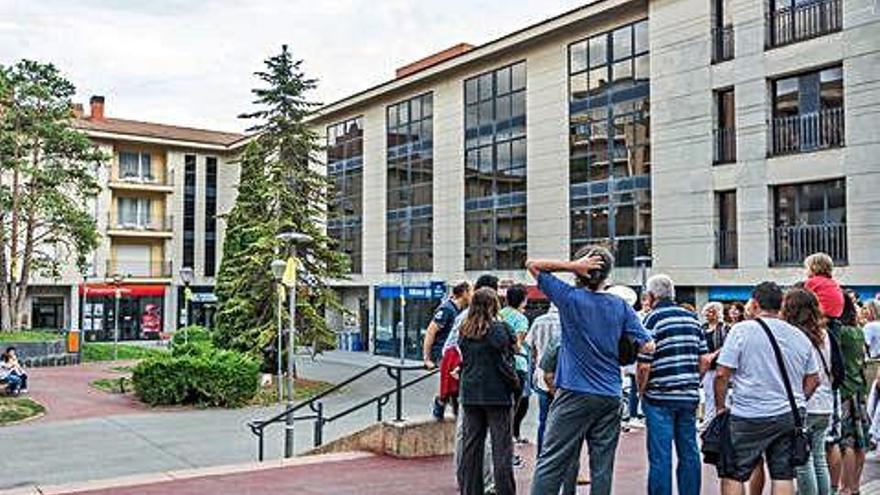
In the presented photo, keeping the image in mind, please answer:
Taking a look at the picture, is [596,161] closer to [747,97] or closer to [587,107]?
[587,107]

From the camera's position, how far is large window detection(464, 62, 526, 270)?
31797 millimetres

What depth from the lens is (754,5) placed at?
22750mm

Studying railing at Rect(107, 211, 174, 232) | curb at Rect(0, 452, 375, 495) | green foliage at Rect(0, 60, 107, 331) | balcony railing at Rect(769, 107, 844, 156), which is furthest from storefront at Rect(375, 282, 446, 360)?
curb at Rect(0, 452, 375, 495)

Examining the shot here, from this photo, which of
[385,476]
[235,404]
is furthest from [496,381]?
[235,404]

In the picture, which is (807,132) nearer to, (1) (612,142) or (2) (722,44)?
(2) (722,44)

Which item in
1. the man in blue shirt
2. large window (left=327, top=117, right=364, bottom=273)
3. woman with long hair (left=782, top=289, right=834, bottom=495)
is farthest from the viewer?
large window (left=327, top=117, right=364, bottom=273)

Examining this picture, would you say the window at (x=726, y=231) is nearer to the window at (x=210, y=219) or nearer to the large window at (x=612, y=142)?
the large window at (x=612, y=142)

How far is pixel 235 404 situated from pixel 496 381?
17.1 m

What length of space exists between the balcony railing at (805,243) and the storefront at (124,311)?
38492mm

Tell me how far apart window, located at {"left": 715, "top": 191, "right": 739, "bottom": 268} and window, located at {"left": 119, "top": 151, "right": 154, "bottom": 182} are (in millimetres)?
38927

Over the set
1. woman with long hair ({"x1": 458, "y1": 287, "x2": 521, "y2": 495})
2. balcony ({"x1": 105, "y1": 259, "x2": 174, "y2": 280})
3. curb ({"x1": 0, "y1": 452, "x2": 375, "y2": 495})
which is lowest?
curb ({"x1": 0, "y1": 452, "x2": 375, "y2": 495})

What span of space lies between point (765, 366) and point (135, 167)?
52.3 metres

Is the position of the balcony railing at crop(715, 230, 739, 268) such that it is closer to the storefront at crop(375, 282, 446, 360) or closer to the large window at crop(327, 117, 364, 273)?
the storefront at crop(375, 282, 446, 360)

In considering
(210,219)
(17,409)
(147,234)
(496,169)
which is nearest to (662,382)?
(17,409)
